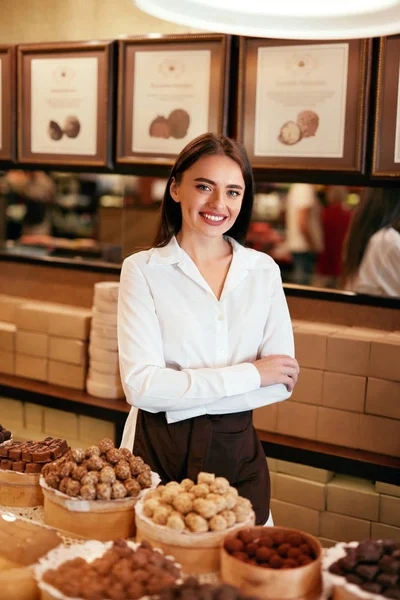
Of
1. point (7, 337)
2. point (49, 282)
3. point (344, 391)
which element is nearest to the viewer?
point (344, 391)

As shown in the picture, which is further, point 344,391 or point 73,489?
point 344,391

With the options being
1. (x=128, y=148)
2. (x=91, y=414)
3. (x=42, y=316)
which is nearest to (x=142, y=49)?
(x=128, y=148)

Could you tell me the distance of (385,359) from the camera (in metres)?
3.17

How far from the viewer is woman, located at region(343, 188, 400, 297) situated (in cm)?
359

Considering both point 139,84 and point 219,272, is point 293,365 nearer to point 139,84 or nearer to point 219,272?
point 219,272

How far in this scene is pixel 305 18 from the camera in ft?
6.55

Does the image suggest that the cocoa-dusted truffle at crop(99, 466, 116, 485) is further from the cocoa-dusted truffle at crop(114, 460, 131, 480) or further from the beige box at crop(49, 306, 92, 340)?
the beige box at crop(49, 306, 92, 340)

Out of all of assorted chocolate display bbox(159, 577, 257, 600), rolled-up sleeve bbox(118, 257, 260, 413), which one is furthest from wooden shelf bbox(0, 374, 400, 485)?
assorted chocolate display bbox(159, 577, 257, 600)

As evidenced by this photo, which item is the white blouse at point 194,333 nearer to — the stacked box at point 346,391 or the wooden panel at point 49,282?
the stacked box at point 346,391

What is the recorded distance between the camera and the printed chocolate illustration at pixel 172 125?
3.74 metres

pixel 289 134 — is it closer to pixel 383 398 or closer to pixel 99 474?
pixel 383 398

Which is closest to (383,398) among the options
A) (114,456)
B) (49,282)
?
(114,456)

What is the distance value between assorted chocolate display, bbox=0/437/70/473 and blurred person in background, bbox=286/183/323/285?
5.38 meters

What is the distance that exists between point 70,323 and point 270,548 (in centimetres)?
251
